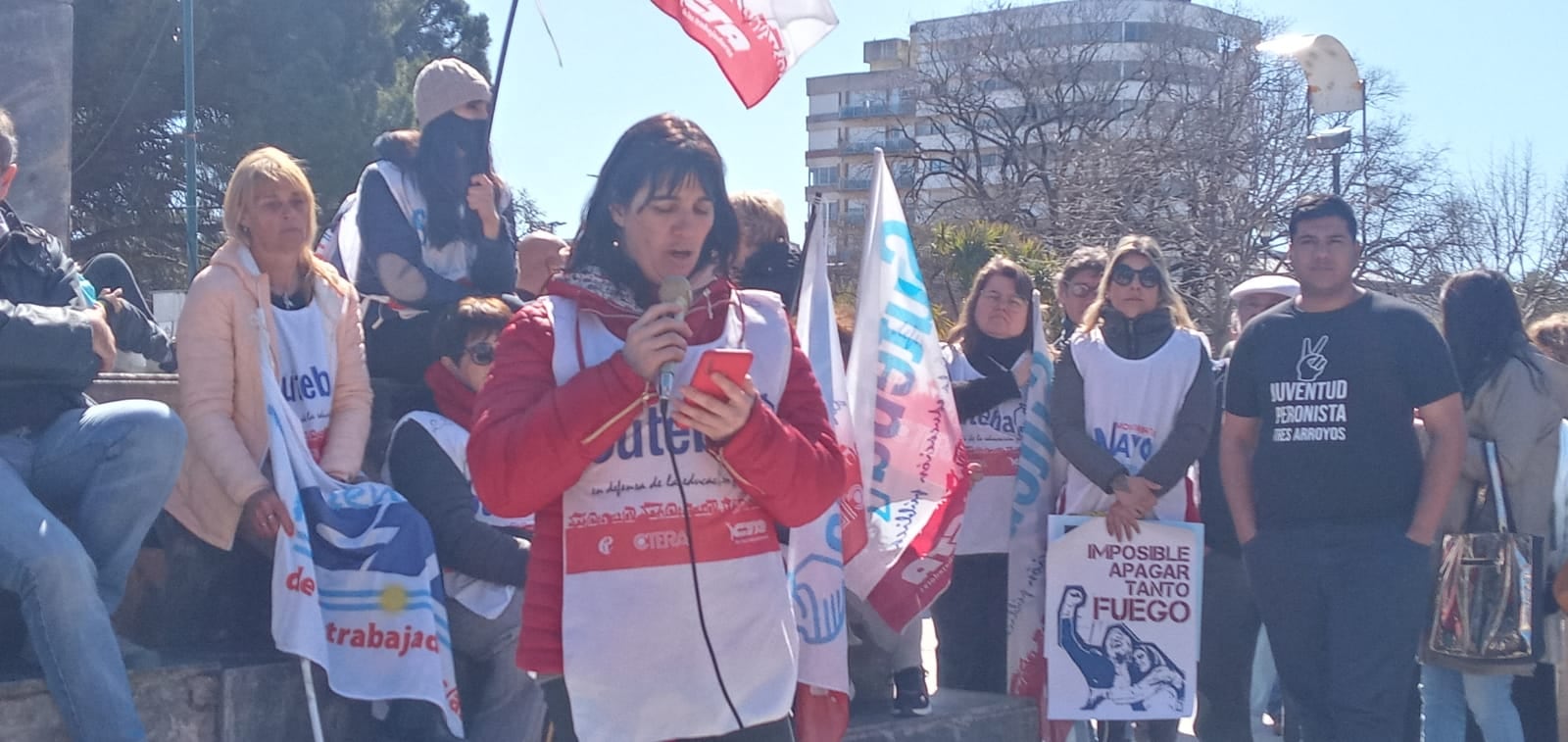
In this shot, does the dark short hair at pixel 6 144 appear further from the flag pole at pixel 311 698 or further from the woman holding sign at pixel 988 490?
the woman holding sign at pixel 988 490

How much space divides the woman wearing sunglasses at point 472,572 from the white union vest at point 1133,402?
6.77 feet

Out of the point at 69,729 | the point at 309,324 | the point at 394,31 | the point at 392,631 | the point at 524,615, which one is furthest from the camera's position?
the point at 394,31

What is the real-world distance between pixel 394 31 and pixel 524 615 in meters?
26.6

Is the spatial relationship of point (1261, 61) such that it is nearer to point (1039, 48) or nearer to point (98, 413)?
Result: point (1039, 48)

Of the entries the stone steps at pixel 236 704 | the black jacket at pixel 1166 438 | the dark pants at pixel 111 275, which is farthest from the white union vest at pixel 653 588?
the dark pants at pixel 111 275

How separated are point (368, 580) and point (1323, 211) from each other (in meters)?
3.22

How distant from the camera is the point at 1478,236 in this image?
27781mm

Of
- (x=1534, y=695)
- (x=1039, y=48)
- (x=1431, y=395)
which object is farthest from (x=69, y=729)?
(x=1039, y=48)

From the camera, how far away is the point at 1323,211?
485 cm

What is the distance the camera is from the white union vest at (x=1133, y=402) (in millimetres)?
5234

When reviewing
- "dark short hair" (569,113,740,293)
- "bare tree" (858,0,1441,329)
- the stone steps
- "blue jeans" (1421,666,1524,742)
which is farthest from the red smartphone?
"bare tree" (858,0,1441,329)

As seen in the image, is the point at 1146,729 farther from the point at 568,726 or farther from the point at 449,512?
the point at 568,726

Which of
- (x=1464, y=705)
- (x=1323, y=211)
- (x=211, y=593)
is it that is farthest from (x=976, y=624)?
(x=211, y=593)

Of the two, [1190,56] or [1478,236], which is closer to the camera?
[1478,236]
